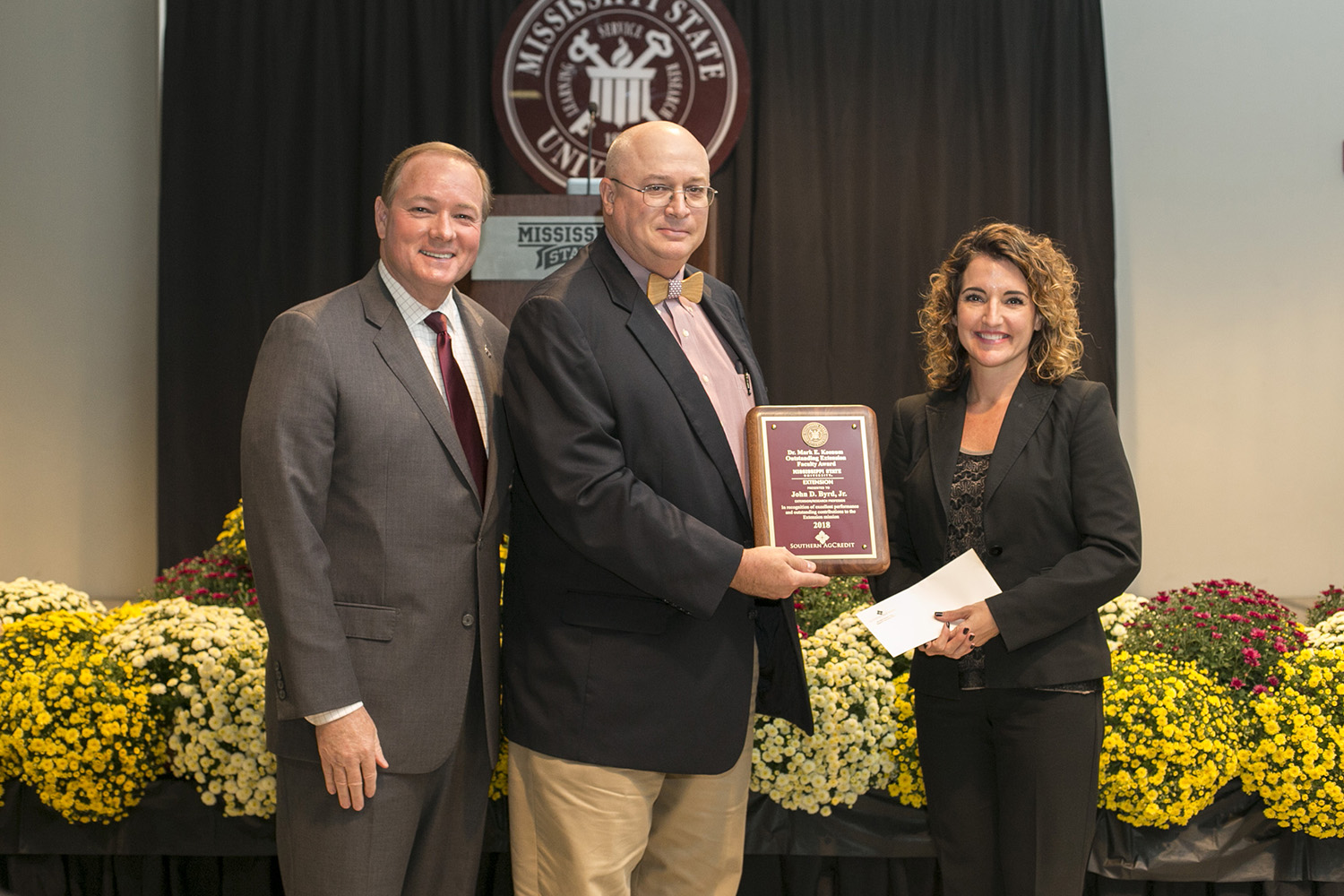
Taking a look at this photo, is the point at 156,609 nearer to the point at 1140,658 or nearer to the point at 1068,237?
the point at 1140,658

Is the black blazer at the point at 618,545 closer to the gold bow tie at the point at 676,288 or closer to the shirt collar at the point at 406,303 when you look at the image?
the gold bow tie at the point at 676,288

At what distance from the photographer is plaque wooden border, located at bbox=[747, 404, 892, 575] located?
1.88m

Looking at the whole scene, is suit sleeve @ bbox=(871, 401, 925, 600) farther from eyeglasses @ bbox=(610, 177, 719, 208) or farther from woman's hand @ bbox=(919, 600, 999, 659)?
eyeglasses @ bbox=(610, 177, 719, 208)

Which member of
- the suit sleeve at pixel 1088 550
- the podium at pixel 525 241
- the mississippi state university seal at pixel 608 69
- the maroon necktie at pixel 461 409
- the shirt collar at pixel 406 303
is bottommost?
the suit sleeve at pixel 1088 550

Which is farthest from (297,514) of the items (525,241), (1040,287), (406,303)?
(525,241)

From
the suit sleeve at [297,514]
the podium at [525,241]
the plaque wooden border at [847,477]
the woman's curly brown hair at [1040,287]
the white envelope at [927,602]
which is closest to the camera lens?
the suit sleeve at [297,514]

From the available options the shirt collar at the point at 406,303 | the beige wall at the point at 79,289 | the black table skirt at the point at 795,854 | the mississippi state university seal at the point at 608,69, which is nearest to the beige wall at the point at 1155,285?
the beige wall at the point at 79,289

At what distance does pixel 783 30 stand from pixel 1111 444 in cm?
385

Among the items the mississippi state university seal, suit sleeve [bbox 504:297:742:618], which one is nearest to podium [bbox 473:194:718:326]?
the mississippi state university seal

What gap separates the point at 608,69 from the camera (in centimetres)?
521

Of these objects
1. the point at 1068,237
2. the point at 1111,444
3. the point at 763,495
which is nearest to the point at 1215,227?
the point at 1068,237

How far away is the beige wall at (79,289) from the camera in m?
5.60

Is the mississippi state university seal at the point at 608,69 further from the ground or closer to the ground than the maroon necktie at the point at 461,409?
further from the ground

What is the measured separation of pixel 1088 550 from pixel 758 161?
3.74 metres
